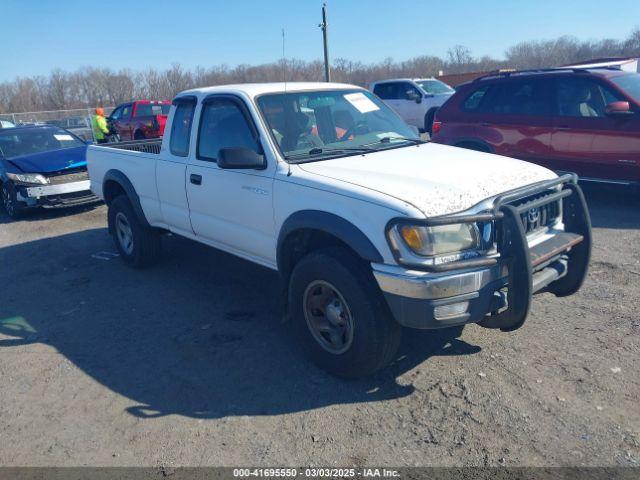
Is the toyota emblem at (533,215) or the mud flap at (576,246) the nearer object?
the toyota emblem at (533,215)

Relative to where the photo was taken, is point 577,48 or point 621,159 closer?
point 621,159

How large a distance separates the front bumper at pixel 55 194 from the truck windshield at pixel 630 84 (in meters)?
8.34

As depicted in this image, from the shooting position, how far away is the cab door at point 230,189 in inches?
171

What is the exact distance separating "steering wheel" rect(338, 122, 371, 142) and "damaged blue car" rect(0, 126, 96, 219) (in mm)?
6687

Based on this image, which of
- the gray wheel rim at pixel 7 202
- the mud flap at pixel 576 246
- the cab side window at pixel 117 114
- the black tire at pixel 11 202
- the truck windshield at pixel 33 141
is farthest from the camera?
the cab side window at pixel 117 114

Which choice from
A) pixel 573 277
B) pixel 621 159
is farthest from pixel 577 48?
pixel 573 277

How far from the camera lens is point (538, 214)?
12.7 ft

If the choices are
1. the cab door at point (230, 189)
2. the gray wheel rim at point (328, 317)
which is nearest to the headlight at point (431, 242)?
the gray wheel rim at point (328, 317)

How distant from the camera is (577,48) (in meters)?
66.0

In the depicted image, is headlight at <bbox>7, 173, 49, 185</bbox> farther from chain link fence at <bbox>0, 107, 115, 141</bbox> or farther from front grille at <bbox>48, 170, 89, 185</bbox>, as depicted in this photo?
chain link fence at <bbox>0, 107, 115, 141</bbox>

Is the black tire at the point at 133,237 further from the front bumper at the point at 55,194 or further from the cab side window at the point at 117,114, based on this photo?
the cab side window at the point at 117,114

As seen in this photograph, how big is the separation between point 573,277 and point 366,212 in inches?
67.1

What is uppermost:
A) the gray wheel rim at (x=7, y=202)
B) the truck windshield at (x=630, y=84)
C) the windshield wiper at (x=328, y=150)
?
the truck windshield at (x=630, y=84)

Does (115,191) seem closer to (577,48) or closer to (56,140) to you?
(56,140)
